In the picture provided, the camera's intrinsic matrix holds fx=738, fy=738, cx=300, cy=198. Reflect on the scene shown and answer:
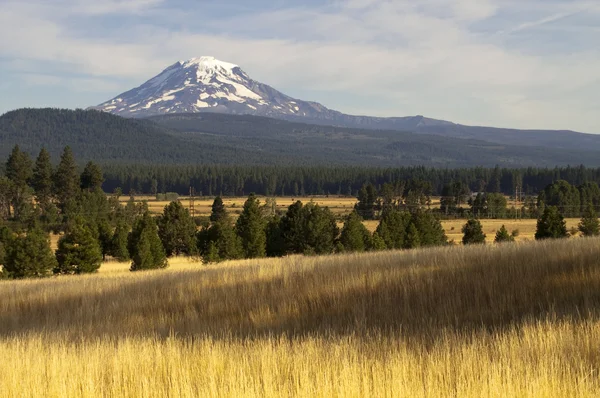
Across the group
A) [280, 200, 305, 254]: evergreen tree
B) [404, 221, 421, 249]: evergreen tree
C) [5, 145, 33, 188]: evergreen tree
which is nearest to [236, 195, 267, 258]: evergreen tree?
[280, 200, 305, 254]: evergreen tree

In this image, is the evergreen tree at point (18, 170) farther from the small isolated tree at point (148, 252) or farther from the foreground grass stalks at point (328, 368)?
the foreground grass stalks at point (328, 368)

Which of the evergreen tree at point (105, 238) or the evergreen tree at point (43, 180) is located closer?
the evergreen tree at point (105, 238)

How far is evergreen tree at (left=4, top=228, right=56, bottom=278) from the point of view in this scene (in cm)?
4425

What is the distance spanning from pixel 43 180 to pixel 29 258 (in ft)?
211

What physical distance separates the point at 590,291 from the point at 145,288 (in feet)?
30.9

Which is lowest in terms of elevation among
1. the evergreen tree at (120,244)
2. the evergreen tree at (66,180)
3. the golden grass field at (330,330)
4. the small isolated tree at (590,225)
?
the evergreen tree at (120,244)

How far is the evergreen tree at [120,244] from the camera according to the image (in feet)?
197

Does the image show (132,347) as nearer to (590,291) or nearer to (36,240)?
(590,291)

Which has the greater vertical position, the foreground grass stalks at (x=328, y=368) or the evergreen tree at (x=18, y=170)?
the evergreen tree at (x=18, y=170)

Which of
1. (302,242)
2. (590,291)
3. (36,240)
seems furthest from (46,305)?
(302,242)

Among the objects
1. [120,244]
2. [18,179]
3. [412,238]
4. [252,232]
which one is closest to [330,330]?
[252,232]

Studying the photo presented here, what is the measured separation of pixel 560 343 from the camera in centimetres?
774

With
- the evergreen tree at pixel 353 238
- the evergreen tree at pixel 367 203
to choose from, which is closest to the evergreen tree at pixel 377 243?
the evergreen tree at pixel 353 238

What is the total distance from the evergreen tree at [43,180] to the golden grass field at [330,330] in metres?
91.9
